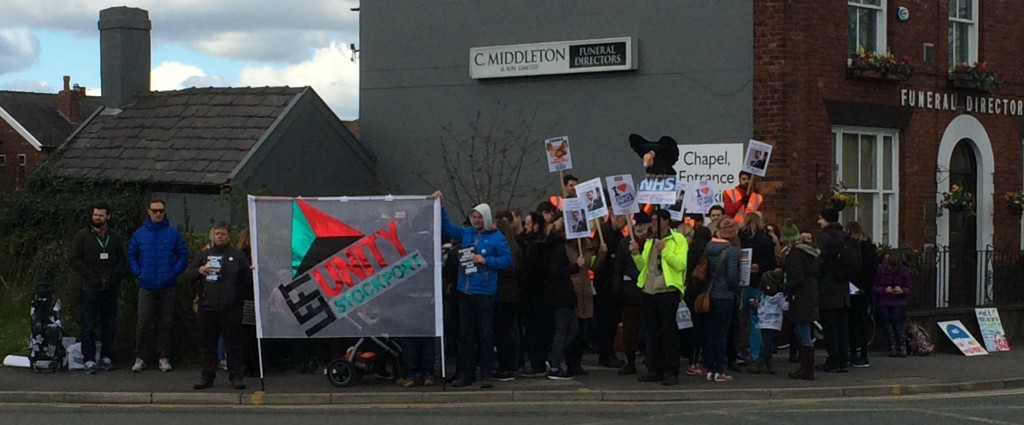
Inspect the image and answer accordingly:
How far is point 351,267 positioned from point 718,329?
13.0ft

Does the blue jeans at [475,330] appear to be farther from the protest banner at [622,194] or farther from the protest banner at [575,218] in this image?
the protest banner at [622,194]

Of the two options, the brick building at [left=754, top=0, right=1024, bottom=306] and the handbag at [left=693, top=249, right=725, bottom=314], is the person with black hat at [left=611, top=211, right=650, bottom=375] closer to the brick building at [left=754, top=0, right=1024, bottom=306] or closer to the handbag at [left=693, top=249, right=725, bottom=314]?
the handbag at [left=693, top=249, right=725, bottom=314]

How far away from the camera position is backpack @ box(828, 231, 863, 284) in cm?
1566

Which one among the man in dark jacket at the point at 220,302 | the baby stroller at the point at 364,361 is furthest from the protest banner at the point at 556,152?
the man in dark jacket at the point at 220,302

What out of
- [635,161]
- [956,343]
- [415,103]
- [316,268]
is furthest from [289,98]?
[956,343]

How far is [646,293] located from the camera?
1466 centimetres

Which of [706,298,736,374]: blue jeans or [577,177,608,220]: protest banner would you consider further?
[577,177,608,220]: protest banner

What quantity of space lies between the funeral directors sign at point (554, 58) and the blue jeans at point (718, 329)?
7354mm

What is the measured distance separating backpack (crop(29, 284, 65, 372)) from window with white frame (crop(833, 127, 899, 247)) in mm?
11423

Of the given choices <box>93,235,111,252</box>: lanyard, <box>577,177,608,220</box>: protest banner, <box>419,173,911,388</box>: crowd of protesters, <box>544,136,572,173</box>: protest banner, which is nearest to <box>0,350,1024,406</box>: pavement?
<box>419,173,911,388</box>: crowd of protesters

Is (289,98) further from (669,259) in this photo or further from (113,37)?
(669,259)

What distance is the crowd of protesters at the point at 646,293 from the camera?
47.8 ft

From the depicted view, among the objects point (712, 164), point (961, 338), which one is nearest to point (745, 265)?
point (712, 164)

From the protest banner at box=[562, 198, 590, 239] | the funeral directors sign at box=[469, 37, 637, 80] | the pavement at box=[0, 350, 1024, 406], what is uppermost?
the funeral directors sign at box=[469, 37, 637, 80]
